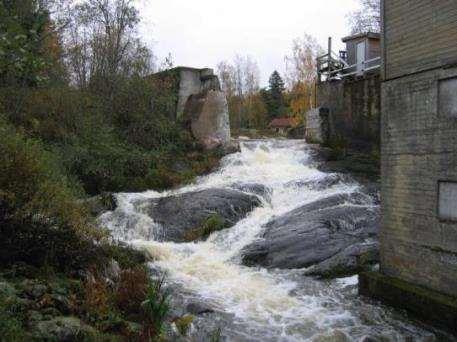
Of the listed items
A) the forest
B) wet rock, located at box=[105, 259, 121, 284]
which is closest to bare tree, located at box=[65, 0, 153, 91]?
the forest

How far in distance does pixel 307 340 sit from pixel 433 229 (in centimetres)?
286

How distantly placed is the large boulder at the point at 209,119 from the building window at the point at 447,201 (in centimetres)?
1533

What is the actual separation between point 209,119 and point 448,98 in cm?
1628

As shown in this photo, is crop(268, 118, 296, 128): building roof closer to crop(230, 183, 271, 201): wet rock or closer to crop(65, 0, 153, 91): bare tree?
crop(65, 0, 153, 91): bare tree

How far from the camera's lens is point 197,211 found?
619 inches

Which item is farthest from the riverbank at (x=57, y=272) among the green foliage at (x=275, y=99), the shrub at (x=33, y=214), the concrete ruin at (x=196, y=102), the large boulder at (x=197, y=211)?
the green foliage at (x=275, y=99)

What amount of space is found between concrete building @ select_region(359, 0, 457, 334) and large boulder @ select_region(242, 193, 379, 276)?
172 cm

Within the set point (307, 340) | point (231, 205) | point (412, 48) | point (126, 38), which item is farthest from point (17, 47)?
point (126, 38)

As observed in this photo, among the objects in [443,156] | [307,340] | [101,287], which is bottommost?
[307,340]

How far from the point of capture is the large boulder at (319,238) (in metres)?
11.5

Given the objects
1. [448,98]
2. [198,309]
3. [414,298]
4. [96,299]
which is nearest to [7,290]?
[96,299]

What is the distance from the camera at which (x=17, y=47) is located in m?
5.66

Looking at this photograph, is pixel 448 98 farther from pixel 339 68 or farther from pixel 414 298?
pixel 339 68

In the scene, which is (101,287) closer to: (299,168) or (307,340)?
(307,340)
